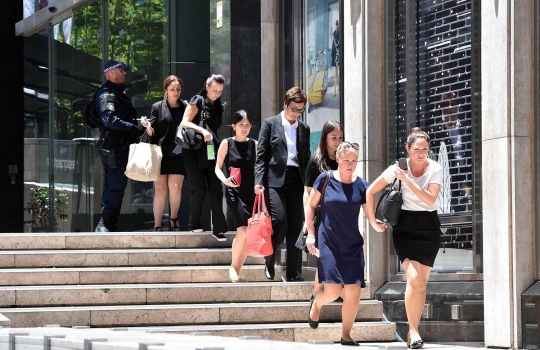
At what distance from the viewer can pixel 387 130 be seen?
1250 cm

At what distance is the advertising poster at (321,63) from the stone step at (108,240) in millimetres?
1929

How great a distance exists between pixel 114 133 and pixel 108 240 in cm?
159

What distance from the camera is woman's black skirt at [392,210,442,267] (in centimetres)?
957

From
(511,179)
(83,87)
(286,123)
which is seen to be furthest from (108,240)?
(83,87)

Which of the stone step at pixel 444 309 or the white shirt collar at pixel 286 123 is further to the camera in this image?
the white shirt collar at pixel 286 123

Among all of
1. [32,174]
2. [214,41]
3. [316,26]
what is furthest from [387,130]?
[32,174]

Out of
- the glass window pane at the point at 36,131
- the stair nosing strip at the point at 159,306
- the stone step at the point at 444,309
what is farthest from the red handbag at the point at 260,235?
the glass window pane at the point at 36,131

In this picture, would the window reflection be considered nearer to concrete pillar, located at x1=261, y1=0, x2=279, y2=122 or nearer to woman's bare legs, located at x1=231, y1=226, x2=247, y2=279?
concrete pillar, located at x1=261, y1=0, x2=279, y2=122

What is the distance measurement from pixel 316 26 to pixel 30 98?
43.9 ft

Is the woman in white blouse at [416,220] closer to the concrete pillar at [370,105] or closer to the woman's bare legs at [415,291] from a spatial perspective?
the woman's bare legs at [415,291]

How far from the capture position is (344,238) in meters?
9.89

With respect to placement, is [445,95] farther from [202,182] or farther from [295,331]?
[202,182]

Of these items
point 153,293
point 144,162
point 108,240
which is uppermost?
point 144,162

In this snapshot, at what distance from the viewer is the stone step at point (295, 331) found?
11.0 meters
